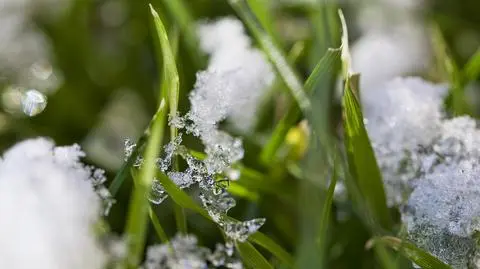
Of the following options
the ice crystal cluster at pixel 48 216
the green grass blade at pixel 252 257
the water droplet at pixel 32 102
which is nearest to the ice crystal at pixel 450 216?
the green grass blade at pixel 252 257

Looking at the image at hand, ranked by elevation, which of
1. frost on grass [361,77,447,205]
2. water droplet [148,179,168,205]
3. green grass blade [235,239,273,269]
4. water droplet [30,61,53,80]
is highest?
water droplet [30,61,53,80]

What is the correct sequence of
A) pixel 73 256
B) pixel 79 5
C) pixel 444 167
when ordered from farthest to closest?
pixel 79 5 → pixel 444 167 → pixel 73 256

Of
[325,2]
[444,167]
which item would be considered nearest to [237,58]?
[325,2]

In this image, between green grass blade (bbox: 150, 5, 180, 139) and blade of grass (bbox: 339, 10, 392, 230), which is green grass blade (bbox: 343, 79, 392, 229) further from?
green grass blade (bbox: 150, 5, 180, 139)

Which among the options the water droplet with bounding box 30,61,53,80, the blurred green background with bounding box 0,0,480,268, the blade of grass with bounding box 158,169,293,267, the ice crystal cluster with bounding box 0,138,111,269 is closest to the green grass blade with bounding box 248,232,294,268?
the blade of grass with bounding box 158,169,293,267

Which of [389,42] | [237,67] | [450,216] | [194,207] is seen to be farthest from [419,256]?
[389,42]

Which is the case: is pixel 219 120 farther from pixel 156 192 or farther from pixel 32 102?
pixel 32 102

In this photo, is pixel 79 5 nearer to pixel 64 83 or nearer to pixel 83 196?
pixel 64 83
